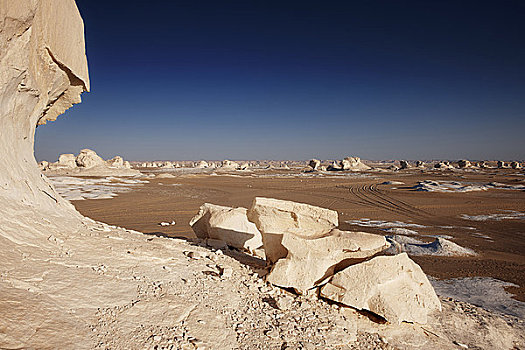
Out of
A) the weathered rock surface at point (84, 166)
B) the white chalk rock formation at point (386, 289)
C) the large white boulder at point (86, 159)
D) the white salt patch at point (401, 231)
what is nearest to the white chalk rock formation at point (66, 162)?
the weathered rock surface at point (84, 166)

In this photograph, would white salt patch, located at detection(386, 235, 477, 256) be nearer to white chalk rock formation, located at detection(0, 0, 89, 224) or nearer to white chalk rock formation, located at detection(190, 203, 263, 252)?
white chalk rock formation, located at detection(190, 203, 263, 252)

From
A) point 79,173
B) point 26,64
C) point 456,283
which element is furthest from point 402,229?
point 79,173

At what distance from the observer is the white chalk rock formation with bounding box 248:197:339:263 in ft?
16.4

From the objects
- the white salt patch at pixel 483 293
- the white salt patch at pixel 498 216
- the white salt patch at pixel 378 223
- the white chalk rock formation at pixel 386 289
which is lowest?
the white salt patch at pixel 498 216

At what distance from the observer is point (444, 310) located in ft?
15.2

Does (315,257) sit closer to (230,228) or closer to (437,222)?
(230,228)

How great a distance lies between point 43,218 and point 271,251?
157 inches

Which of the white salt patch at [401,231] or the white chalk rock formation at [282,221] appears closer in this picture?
the white chalk rock formation at [282,221]

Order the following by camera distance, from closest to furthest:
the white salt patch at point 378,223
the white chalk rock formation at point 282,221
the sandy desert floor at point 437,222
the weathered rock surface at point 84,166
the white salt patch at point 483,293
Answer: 1. the white chalk rock formation at point 282,221
2. the white salt patch at point 483,293
3. the sandy desert floor at point 437,222
4. the white salt patch at point 378,223
5. the weathered rock surface at point 84,166

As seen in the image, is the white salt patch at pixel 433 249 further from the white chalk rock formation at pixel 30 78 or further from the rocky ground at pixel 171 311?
the white chalk rock formation at pixel 30 78

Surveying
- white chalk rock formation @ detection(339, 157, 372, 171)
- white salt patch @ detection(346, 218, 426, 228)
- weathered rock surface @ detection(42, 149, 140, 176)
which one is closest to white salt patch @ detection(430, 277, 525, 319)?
white salt patch @ detection(346, 218, 426, 228)

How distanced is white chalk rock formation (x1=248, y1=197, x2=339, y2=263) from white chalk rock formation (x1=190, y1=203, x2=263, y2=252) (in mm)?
1776

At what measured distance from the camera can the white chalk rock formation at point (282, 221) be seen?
4992 mm

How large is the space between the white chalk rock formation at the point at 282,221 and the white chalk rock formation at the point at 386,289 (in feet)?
3.12
